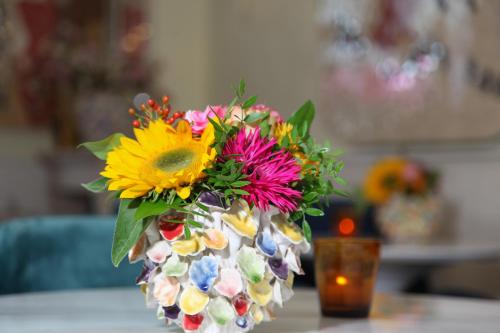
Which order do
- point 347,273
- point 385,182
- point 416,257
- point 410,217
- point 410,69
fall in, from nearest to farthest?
point 347,273 → point 416,257 → point 410,217 → point 385,182 → point 410,69

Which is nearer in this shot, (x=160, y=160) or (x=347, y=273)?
(x=160, y=160)

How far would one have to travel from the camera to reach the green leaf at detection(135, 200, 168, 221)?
3.16 ft

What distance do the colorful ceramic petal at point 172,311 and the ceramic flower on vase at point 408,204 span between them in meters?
2.41

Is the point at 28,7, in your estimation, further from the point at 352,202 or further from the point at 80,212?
the point at 352,202

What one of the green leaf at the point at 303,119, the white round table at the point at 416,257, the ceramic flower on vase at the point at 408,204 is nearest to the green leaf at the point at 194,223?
the green leaf at the point at 303,119

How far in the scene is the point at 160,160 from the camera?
39.4 inches

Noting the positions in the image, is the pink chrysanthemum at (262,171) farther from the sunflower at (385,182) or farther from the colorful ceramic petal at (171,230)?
the sunflower at (385,182)

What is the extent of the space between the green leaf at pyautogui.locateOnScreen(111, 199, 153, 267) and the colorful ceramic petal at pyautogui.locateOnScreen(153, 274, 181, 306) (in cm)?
6

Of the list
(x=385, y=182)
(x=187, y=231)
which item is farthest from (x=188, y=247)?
(x=385, y=182)

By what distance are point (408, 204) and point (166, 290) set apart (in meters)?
2.56

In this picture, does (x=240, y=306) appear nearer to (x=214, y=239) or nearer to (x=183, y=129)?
(x=214, y=239)

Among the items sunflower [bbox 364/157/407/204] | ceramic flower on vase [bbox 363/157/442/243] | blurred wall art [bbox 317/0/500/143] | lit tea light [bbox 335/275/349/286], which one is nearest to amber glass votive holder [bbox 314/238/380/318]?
lit tea light [bbox 335/275/349/286]

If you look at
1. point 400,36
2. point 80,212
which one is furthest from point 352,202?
point 80,212

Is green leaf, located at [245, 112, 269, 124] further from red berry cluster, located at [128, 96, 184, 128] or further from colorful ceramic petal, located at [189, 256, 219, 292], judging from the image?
colorful ceramic petal, located at [189, 256, 219, 292]
